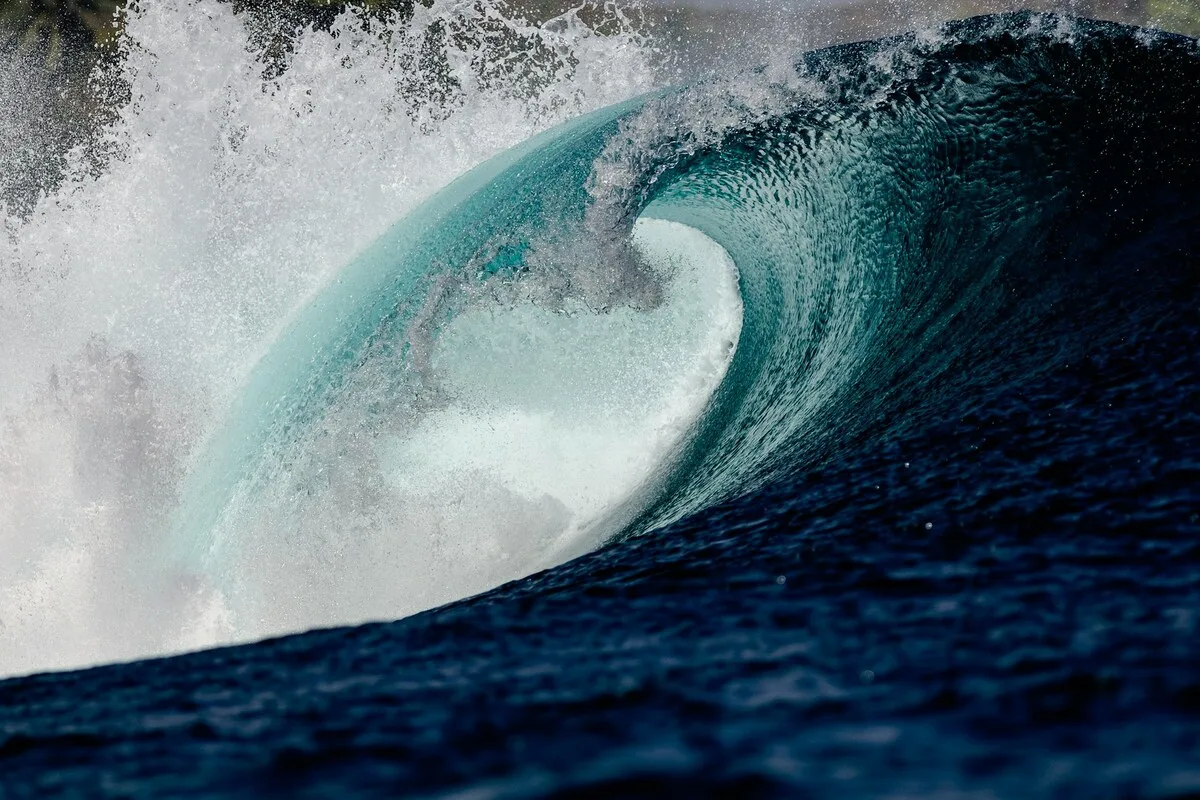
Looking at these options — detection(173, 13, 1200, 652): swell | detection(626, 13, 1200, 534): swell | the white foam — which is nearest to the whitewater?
the white foam

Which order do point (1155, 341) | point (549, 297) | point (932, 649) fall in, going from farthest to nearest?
1. point (549, 297)
2. point (1155, 341)
3. point (932, 649)

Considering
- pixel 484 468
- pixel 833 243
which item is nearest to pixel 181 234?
pixel 484 468

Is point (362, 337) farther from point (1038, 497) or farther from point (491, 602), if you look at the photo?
point (1038, 497)

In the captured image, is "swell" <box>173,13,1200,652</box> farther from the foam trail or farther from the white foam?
the foam trail

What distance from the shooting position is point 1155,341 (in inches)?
121

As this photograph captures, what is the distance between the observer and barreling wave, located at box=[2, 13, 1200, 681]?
188 inches

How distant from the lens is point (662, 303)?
6988mm

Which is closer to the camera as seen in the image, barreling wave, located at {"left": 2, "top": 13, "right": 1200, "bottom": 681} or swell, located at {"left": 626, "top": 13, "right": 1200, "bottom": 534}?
swell, located at {"left": 626, "top": 13, "right": 1200, "bottom": 534}

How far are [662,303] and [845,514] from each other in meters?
4.65

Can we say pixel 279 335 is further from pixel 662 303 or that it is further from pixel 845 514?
pixel 845 514

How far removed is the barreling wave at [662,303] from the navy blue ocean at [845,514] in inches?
1.2

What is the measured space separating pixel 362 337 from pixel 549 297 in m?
1.23

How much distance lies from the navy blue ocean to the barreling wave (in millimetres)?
29

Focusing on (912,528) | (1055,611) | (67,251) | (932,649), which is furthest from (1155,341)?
(67,251)
